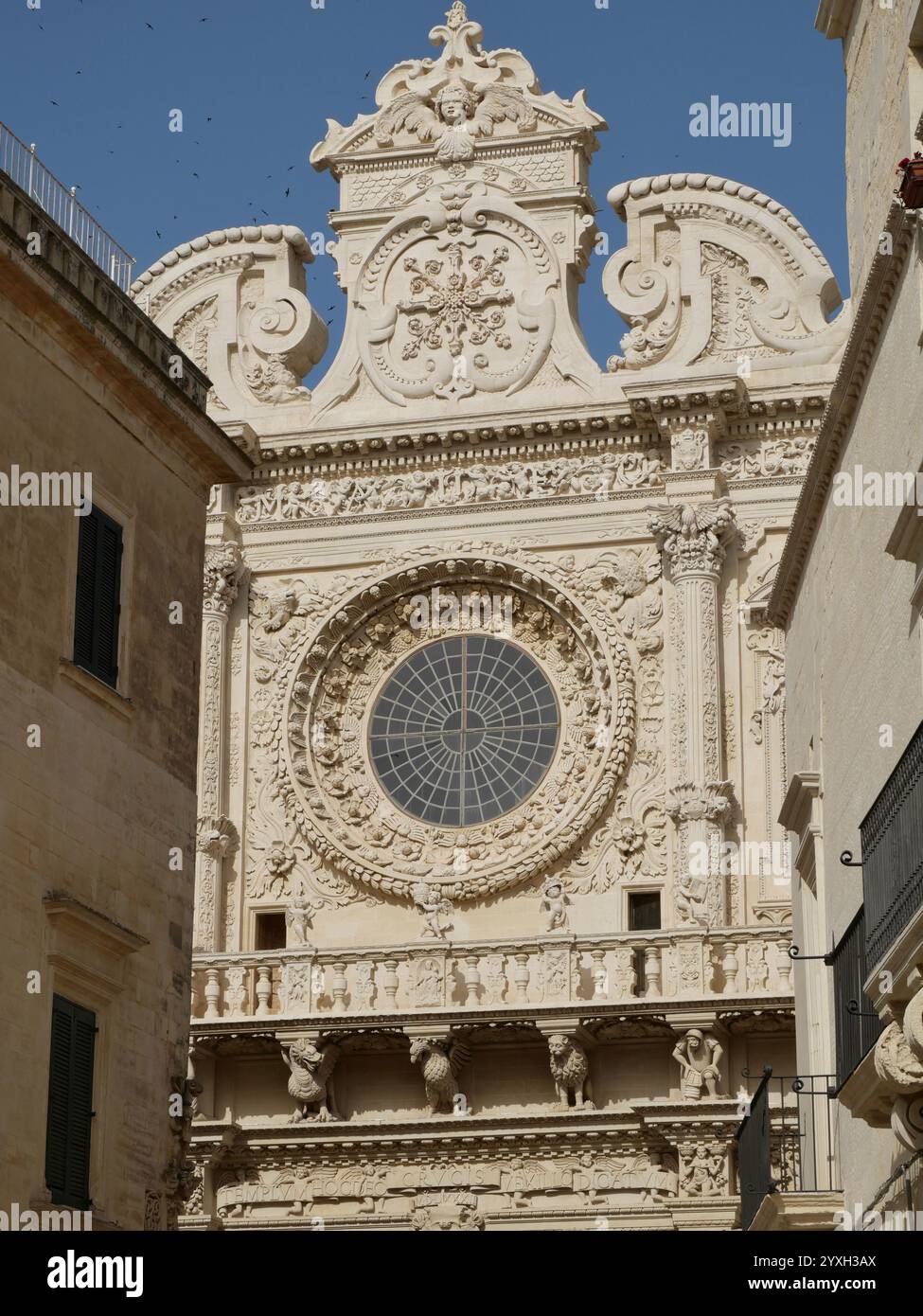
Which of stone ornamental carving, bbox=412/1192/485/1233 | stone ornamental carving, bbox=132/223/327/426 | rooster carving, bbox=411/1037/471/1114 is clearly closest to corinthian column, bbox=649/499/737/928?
rooster carving, bbox=411/1037/471/1114

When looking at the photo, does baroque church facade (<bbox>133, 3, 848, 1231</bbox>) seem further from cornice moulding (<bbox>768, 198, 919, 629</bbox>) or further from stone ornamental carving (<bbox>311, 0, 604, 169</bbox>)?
cornice moulding (<bbox>768, 198, 919, 629</bbox>)

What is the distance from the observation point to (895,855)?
12633 mm

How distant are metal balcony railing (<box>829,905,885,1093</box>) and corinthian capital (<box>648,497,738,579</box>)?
1235cm

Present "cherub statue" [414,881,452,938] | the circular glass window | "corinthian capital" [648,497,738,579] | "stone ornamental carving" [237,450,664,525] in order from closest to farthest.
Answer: "cherub statue" [414,881,452,938] < "corinthian capital" [648,497,738,579] < the circular glass window < "stone ornamental carving" [237,450,664,525]

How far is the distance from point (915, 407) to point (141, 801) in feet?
19.9

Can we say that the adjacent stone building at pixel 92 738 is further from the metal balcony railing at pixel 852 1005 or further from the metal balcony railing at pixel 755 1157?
the metal balcony railing at pixel 852 1005

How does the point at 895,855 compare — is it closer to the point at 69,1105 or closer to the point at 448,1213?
the point at 69,1105

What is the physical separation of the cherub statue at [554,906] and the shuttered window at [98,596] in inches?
397

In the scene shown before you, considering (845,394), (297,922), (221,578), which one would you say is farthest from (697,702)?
(845,394)

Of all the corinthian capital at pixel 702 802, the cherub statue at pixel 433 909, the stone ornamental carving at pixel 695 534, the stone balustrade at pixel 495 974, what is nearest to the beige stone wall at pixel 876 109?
the stone balustrade at pixel 495 974

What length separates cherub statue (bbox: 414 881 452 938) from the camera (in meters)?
26.5

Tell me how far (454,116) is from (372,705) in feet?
22.1

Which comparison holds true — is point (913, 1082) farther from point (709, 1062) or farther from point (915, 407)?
point (709, 1062)

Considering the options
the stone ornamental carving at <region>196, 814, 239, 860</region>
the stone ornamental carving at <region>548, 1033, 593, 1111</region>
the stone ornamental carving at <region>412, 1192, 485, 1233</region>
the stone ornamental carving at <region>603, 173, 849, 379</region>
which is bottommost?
the stone ornamental carving at <region>412, 1192, 485, 1233</region>
